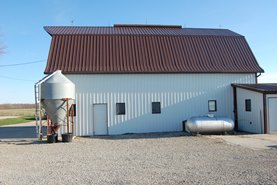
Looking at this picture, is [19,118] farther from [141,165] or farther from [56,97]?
[141,165]

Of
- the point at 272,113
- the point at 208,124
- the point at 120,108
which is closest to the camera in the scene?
the point at 208,124


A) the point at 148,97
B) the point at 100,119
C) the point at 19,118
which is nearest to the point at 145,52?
the point at 148,97

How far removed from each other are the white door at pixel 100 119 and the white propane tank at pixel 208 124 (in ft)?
18.4

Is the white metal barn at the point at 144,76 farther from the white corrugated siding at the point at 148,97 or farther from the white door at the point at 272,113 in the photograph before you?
the white door at the point at 272,113

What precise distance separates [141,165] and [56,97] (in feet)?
34.7

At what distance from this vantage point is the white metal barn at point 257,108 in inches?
822

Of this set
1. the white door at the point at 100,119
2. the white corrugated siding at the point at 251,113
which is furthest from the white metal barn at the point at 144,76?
the white corrugated siding at the point at 251,113

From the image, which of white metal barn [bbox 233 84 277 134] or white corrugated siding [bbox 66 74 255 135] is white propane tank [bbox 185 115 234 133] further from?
white corrugated siding [bbox 66 74 255 135]

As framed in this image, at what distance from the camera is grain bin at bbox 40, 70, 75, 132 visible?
2011 cm

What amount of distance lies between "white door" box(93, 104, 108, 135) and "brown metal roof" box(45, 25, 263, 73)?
2535 mm

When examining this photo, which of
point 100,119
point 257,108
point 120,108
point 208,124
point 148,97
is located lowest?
point 208,124

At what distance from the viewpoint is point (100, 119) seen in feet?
74.0

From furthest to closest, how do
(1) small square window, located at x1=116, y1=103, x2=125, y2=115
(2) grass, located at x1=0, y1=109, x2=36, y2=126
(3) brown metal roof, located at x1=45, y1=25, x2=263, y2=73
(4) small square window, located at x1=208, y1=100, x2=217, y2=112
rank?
(2) grass, located at x1=0, y1=109, x2=36, y2=126, (4) small square window, located at x1=208, y1=100, x2=217, y2=112, (3) brown metal roof, located at x1=45, y1=25, x2=263, y2=73, (1) small square window, located at x1=116, y1=103, x2=125, y2=115

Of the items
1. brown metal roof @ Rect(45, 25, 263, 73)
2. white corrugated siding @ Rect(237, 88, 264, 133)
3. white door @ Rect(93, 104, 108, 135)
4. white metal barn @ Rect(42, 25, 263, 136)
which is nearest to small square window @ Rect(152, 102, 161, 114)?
white metal barn @ Rect(42, 25, 263, 136)
